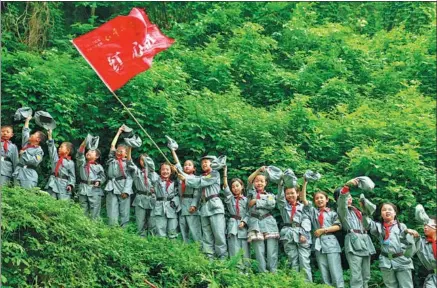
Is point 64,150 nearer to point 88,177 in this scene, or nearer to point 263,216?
point 88,177

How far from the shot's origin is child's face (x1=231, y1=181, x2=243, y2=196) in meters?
12.1

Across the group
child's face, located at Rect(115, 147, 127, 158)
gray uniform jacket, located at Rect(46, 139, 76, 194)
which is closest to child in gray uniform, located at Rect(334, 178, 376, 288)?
child's face, located at Rect(115, 147, 127, 158)

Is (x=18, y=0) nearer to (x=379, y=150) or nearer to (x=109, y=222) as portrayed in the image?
(x=109, y=222)

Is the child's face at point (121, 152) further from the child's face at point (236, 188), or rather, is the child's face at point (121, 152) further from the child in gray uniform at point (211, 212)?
the child's face at point (236, 188)

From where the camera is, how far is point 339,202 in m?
11.6

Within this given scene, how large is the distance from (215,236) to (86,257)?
186cm

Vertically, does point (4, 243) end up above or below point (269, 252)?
above

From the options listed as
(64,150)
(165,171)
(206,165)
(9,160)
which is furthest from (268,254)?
(9,160)

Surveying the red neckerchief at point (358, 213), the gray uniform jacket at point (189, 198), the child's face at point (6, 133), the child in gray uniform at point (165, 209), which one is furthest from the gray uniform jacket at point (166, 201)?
the red neckerchief at point (358, 213)

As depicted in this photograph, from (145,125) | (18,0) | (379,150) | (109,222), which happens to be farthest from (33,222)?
(18,0)

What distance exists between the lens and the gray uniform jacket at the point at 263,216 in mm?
11891

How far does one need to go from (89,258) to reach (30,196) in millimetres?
1120

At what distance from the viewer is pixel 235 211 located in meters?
12.1

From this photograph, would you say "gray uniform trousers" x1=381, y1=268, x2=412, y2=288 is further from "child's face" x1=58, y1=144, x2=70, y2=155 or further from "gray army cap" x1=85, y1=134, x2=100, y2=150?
"child's face" x1=58, y1=144, x2=70, y2=155
